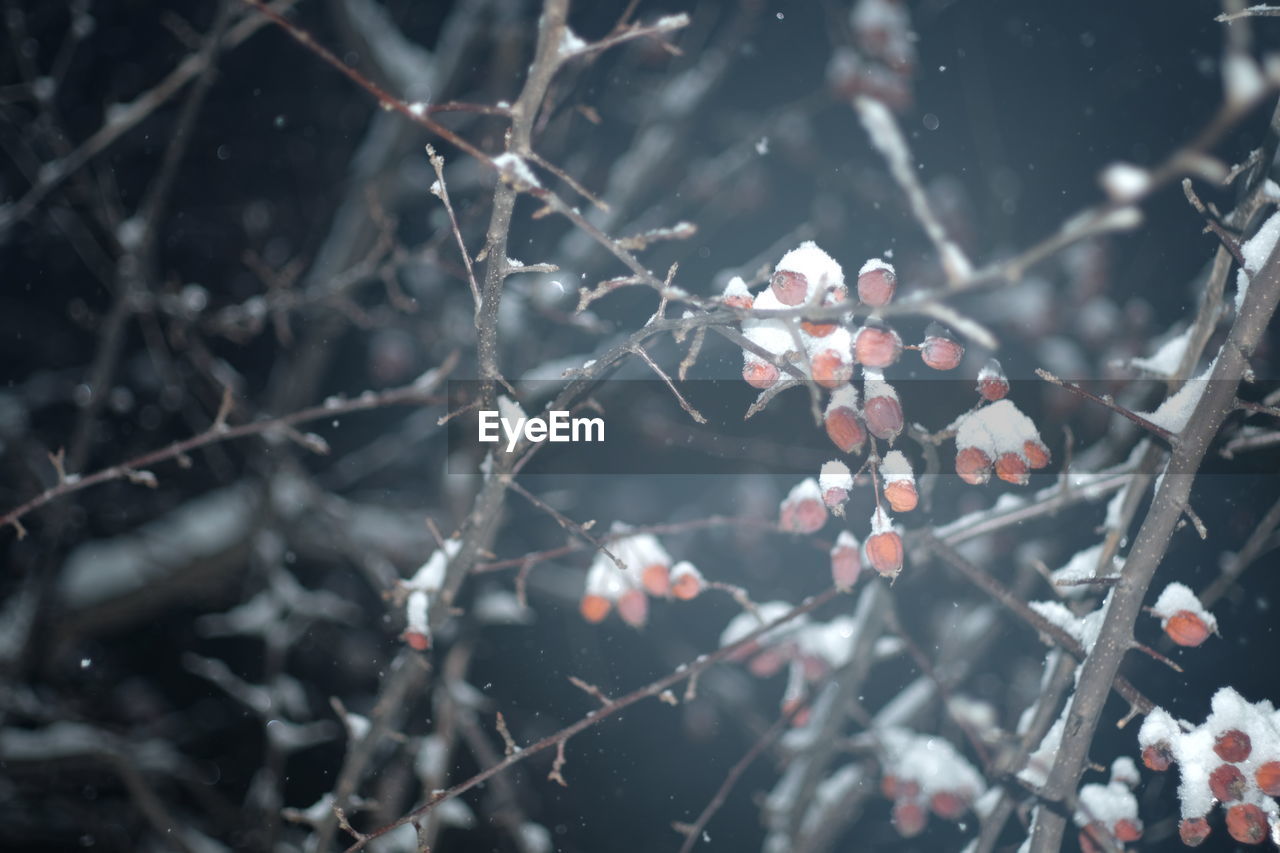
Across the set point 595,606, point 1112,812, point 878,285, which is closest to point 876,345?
point 878,285

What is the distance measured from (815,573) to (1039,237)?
4.77 feet

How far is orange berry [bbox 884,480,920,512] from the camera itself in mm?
1330

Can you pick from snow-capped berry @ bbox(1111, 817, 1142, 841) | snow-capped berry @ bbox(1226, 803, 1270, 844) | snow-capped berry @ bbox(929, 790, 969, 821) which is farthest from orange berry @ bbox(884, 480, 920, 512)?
snow-capped berry @ bbox(929, 790, 969, 821)

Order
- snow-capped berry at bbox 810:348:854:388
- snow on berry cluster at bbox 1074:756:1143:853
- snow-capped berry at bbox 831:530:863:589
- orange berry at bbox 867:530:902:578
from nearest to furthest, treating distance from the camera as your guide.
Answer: snow-capped berry at bbox 810:348:854:388
orange berry at bbox 867:530:902:578
snow on berry cluster at bbox 1074:756:1143:853
snow-capped berry at bbox 831:530:863:589

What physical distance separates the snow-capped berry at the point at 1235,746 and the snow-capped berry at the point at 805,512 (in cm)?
87

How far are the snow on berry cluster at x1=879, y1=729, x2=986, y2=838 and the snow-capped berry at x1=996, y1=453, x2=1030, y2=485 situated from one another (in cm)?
109

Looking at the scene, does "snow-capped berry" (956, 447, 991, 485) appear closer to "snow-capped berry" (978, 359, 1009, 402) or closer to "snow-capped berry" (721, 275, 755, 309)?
"snow-capped berry" (978, 359, 1009, 402)

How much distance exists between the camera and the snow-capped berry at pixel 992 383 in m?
1.36

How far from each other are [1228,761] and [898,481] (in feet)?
2.62

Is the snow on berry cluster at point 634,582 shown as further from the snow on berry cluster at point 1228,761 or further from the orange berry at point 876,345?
the snow on berry cluster at point 1228,761

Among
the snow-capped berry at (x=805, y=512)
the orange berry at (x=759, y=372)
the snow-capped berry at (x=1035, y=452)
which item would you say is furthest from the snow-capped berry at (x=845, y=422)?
the snow-capped berry at (x=805, y=512)

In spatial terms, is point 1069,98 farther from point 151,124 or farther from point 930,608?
point 151,124

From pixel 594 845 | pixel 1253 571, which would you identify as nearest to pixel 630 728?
pixel 594 845

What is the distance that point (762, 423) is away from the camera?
9.07 feet
